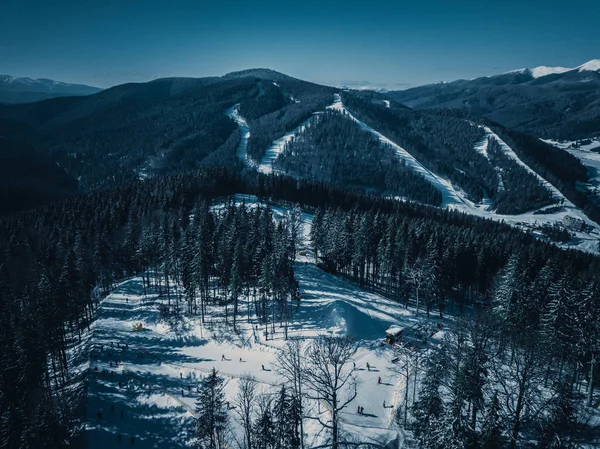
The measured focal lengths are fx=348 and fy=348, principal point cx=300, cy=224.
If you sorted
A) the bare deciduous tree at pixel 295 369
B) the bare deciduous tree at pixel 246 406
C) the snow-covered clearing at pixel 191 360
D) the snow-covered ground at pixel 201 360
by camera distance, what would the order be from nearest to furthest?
1. the bare deciduous tree at pixel 246 406
2. the bare deciduous tree at pixel 295 369
3. the snow-covered ground at pixel 201 360
4. the snow-covered clearing at pixel 191 360

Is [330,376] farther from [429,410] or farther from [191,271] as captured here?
[191,271]

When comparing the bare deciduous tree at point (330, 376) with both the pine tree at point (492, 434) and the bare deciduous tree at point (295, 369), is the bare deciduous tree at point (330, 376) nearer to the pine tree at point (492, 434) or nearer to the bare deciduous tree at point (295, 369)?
the bare deciduous tree at point (295, 369)

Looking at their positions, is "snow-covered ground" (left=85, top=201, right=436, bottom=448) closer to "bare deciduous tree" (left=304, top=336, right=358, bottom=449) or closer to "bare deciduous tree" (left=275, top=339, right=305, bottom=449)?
"bare deciduous tree" (left=304, top=336, right=358, bottom=449)

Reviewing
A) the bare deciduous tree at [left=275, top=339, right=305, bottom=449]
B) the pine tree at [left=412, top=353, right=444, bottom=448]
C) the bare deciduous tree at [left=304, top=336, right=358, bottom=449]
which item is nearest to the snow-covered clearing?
the bare deciduous tree at [left=304, top=336, right=358, bottom=449]

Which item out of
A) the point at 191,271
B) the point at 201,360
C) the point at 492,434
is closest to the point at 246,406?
the point at 492,434

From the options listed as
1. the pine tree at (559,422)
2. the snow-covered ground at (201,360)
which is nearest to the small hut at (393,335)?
the snow-covered ground at (201,360)

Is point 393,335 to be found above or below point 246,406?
below

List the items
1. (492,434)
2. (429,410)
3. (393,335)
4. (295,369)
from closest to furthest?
(492,434), (429,410), (295,369), (393,335)

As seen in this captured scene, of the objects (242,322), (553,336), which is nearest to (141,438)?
(242,322)
